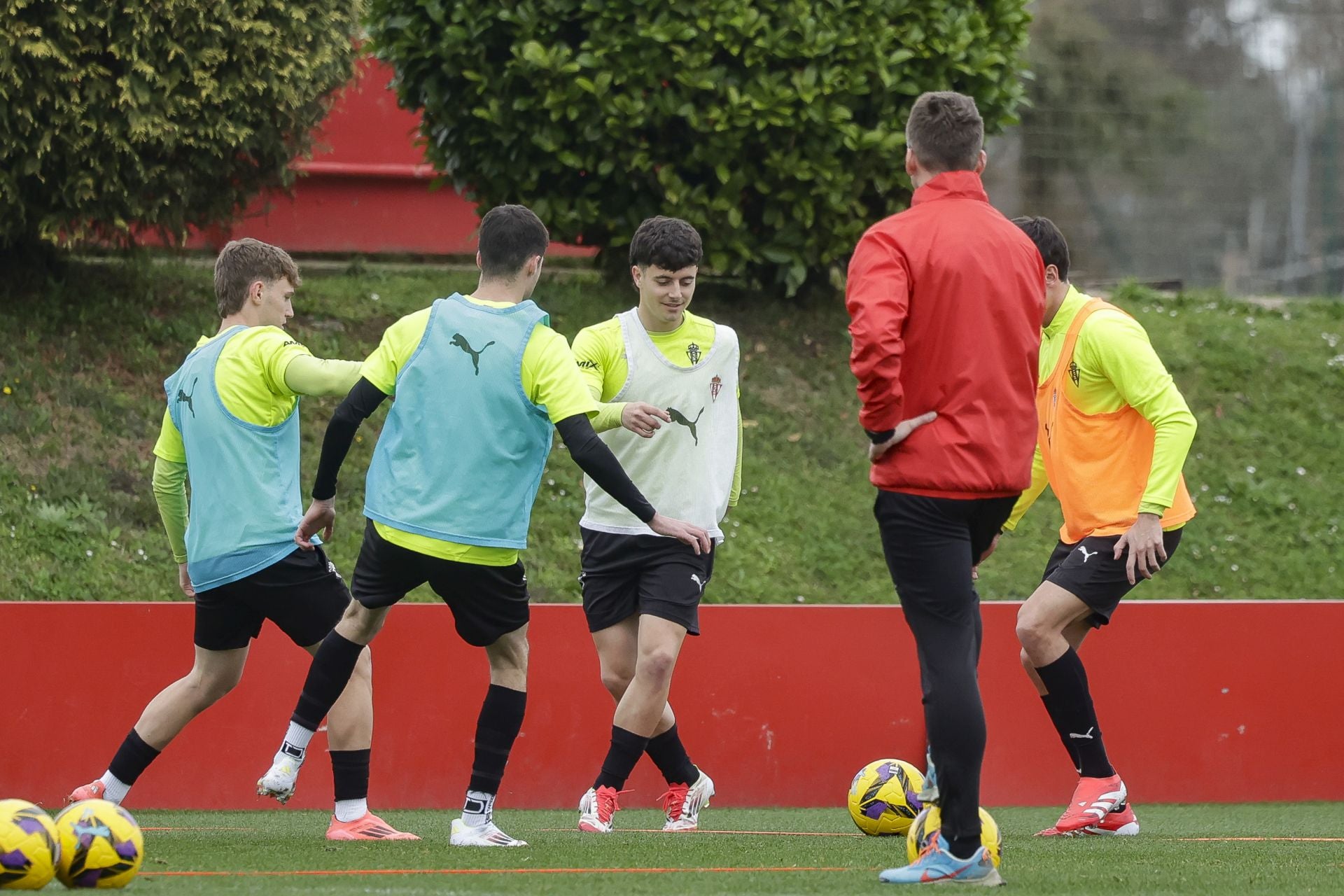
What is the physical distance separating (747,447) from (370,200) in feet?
14.4

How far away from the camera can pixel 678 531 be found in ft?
16.5

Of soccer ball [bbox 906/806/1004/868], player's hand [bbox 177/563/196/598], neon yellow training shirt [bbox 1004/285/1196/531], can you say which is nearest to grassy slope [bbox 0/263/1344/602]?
player's hand [bbox 177/563/196/598]

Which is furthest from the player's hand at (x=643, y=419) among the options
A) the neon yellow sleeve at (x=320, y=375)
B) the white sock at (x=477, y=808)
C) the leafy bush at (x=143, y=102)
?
the leafy bush at (x=143, y=102)

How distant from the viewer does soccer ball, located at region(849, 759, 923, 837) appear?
233 inches

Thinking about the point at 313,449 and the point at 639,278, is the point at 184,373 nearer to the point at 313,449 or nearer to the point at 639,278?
the point at 639,278

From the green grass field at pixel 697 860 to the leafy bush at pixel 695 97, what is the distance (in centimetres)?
536

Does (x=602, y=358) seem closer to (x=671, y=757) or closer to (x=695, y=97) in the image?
(x=671, y=757)

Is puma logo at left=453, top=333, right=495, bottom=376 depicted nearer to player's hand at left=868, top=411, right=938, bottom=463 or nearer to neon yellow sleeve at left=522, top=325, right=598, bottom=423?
neon yellow sleeve at left=522, top=325, right=598, bottom=423

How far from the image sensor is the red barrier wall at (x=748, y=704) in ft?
23.2

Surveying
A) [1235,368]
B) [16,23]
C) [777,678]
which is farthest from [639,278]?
[1235,368]

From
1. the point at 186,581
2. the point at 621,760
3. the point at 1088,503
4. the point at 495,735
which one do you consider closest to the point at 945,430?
the point at 495,735

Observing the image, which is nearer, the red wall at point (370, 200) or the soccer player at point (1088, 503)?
the soccer player at point (1088, 503)

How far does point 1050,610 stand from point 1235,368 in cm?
682

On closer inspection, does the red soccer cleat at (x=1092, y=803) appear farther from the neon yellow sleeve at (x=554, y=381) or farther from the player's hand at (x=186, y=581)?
the player's hand at (x=186, y=581)
